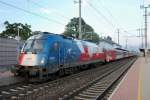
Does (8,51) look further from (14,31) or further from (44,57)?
(14,31)

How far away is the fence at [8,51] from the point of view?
2158cm

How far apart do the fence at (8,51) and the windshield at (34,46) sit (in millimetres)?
5681

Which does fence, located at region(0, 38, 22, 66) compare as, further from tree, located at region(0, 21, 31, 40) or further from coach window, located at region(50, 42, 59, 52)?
tree, located at region(0, 21, 31, 40)

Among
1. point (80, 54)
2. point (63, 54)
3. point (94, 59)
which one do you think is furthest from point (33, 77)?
point (94, 59)

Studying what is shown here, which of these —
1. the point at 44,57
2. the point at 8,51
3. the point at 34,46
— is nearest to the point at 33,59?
the point at 44,57

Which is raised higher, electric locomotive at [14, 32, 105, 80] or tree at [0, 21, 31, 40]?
tree at [0, 21, 31, 40]

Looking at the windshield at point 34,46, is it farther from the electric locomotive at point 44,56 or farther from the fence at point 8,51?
the fence at point 8,51

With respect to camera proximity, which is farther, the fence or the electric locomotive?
the fence

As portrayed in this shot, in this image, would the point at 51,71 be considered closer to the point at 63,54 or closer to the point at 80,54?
the point at 63,54

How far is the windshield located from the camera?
1567 centimetres

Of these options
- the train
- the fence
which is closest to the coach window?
the train

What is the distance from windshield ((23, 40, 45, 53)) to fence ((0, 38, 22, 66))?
5.68 metres

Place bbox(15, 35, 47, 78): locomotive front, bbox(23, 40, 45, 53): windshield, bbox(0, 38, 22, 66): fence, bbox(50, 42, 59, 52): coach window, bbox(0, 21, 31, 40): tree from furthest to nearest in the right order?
bbox(0, 21, 31, 40): tree
bbox(0, 38, 22, 66): fence
bbox(50, 42, 59, 52): coach window
bbox(23, 40, 45, 53): windshield
bbox(15, 35, 47, 78): locomotive front

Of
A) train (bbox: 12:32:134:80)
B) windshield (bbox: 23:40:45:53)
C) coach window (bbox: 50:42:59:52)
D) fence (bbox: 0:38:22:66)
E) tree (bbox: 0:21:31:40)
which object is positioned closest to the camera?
train (bbox: 12:32:134:80)
